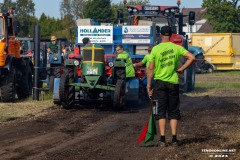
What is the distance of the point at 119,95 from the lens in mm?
15984

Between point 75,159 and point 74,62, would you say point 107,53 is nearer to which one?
point 74,62

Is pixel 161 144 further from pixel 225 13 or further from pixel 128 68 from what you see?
pixel 225 13

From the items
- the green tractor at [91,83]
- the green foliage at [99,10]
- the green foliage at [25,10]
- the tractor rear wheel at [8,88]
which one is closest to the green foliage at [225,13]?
the green foliage at [99,10]

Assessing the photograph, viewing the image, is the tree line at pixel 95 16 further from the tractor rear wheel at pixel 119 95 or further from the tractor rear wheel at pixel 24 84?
the tractor rear wheel at pixel 119 95

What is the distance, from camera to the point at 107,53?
20281 mm

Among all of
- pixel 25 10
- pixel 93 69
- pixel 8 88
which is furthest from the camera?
pixel 25 10

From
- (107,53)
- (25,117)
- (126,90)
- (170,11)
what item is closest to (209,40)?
(170,11)

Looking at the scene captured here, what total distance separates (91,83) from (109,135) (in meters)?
4.37

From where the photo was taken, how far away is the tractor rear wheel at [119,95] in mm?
15969

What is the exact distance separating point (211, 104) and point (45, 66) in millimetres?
6990

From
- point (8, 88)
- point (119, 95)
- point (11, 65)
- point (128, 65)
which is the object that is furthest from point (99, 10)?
point (119, 95)

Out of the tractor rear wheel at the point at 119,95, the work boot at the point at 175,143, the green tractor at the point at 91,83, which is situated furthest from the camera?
the green tractor at the point at 91,83

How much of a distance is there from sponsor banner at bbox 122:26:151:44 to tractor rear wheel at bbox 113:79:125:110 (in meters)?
3.87

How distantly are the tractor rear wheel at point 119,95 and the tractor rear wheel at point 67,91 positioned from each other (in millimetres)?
1081
